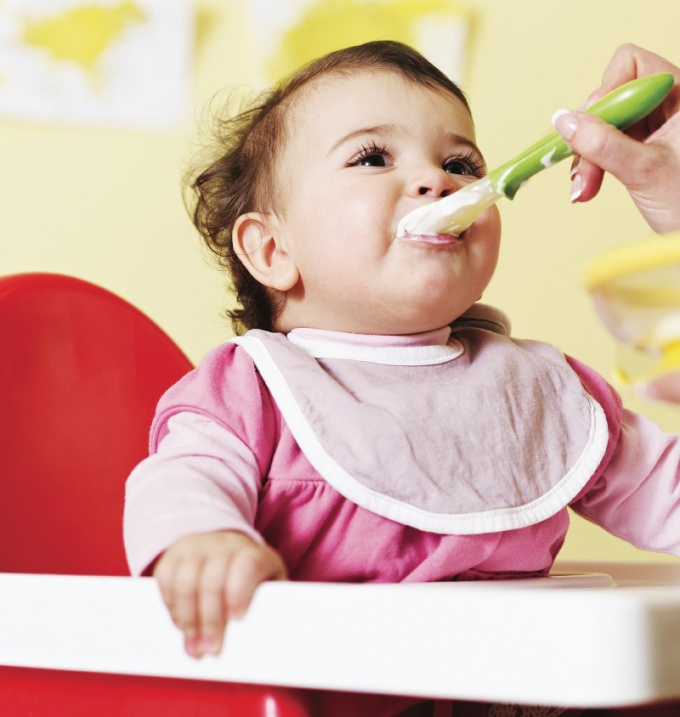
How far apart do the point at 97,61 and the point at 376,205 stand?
3.31 ft

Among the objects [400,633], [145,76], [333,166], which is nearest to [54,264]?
[145,76]

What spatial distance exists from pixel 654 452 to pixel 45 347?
49 cm

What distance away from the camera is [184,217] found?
5.30 ft

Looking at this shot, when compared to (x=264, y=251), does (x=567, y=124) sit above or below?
above

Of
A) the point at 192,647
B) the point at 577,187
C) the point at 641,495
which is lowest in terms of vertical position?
the point at 641,495

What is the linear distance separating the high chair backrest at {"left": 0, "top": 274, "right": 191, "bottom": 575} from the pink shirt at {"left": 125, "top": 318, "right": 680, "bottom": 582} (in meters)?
0.13

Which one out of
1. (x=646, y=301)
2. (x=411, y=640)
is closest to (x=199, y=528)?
(x=411, y=640)

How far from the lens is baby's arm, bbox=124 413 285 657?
1.50 feet

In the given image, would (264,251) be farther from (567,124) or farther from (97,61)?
(97,61)

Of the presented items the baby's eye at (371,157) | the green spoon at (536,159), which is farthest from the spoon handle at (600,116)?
the baby's eye at (371,157)

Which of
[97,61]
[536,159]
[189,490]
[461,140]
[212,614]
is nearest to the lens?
[212,614]

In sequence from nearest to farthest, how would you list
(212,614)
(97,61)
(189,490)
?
(212,614), (189,490), (97,61)

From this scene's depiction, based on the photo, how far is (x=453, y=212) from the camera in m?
0.69

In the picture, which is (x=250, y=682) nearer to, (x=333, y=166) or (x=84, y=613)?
(x=84, y=613)
